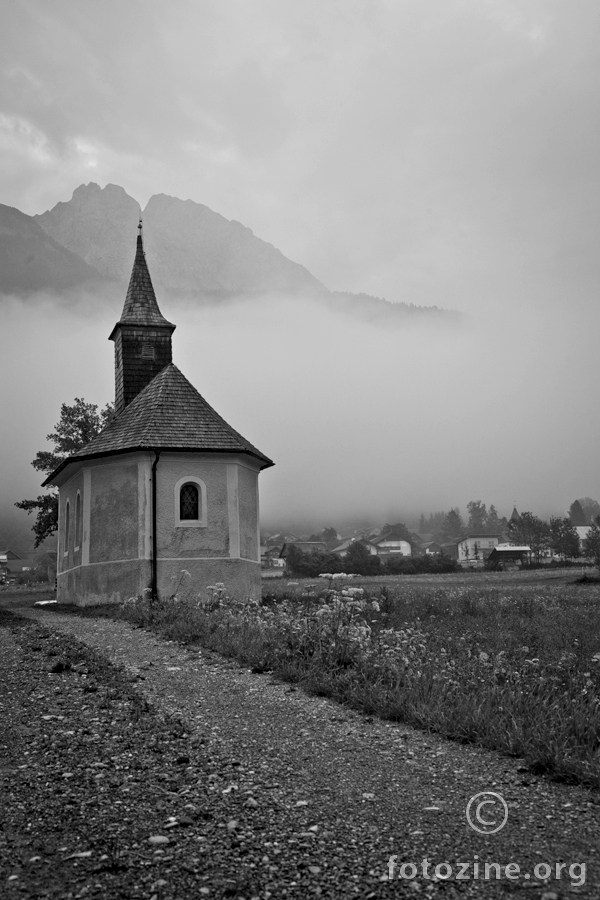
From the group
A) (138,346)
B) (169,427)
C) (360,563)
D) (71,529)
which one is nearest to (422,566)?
(360,563)

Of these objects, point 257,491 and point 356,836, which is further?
point 257,491

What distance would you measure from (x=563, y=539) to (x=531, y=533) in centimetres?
1364

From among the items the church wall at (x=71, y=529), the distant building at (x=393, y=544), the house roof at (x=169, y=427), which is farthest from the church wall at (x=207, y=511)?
the distant building at (x=393, y=544)

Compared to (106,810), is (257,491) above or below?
above

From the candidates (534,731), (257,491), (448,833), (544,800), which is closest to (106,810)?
(448,833)

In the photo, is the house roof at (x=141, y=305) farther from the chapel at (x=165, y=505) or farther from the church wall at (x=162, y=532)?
the church wall at (x=162, y=532)

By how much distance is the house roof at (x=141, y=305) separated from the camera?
30155 mm

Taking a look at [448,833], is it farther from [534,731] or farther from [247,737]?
[247,737]

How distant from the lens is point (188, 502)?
24031mm

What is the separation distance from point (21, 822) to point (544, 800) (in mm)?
3312

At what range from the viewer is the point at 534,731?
19.3 feet

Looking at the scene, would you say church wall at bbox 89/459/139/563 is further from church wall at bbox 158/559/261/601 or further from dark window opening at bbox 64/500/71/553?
dark window opening at bbox 64/500/71/553

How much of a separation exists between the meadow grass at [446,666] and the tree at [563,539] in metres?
85.3

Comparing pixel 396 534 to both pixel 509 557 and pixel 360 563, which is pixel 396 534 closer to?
pixel 509 557
